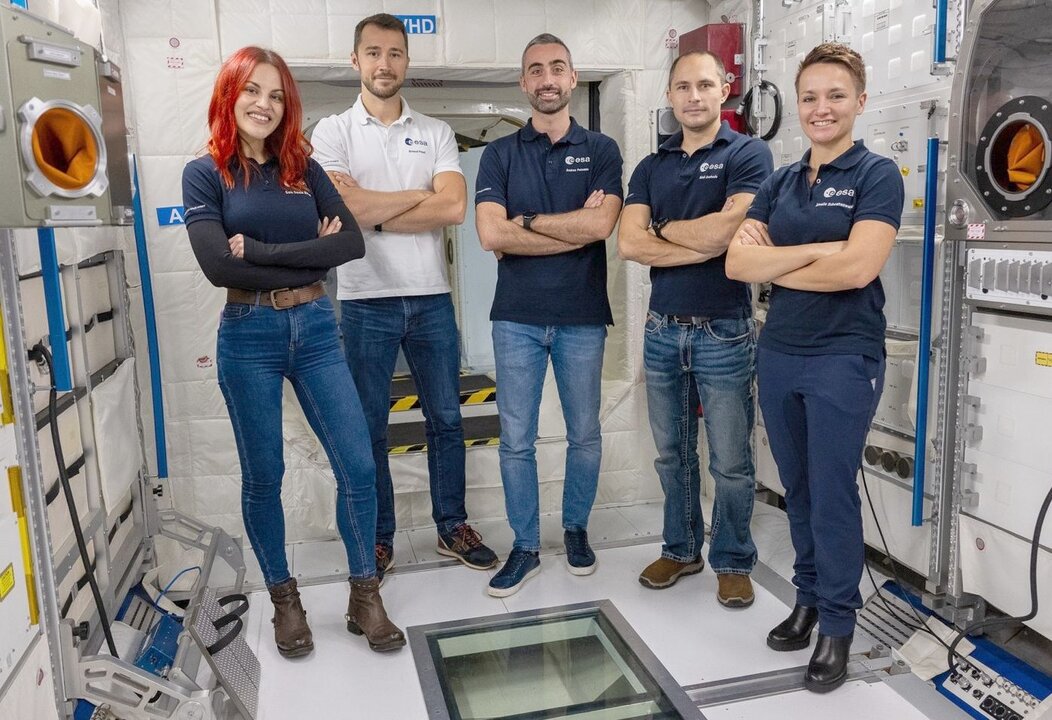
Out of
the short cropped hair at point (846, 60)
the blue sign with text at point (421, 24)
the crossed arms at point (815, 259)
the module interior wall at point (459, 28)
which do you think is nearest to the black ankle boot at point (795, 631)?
the crossed arms at point (815, 259)

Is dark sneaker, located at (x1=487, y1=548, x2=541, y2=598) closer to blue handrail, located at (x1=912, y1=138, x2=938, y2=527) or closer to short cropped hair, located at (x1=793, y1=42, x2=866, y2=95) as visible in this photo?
blue handrail, located at (x1=912, y1=138, x2=938, y2=527)

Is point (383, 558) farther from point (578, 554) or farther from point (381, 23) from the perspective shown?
point (381, 23)

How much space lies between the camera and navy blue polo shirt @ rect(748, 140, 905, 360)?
2.38m

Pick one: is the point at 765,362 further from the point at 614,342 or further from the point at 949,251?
the point at 614,342

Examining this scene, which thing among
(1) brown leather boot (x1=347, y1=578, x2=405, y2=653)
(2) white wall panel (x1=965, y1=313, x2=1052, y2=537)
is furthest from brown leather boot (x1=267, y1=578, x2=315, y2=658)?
(2) white wall panel (x1=965, y1=313, x2=1052, y2=537)

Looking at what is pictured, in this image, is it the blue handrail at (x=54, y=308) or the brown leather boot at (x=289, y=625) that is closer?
the blue handrail at (x=54, y=308)

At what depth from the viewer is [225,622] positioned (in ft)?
8.63

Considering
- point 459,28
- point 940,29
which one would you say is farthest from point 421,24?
point 940,29

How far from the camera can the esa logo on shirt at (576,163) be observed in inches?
124

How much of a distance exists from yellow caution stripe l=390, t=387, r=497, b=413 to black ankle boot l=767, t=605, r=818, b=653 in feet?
9.45

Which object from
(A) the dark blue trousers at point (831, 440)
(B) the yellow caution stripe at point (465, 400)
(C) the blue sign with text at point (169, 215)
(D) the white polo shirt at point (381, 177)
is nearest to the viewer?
(A) the dark blue trousers at point (831, 440)

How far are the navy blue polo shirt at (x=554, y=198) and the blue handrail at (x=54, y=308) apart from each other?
57.5 inches

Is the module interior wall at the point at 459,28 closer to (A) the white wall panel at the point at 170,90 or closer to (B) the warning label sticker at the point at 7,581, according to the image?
(A) the white wall panel at the point at 170,90

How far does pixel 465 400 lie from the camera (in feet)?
18.5
